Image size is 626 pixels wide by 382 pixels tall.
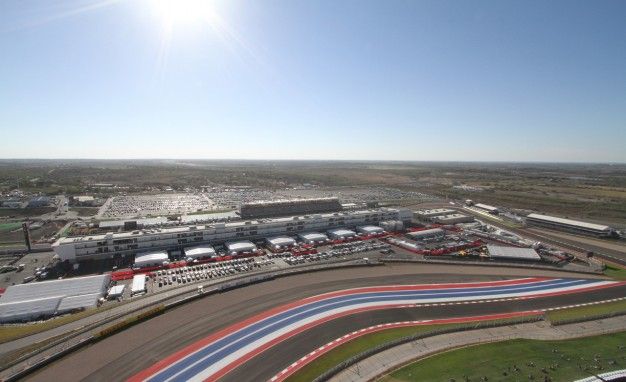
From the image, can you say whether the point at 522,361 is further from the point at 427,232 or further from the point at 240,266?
the point at 427,232

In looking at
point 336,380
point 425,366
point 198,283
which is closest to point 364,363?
point 336,380

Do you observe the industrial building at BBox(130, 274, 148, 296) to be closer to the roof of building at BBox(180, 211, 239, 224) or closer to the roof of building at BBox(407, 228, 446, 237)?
the roof of building at BBox(180, 211, 239, 224)

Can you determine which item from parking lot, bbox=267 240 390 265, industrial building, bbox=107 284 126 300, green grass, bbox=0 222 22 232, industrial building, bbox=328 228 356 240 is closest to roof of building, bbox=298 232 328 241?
industrial building, bbox=328 228 356 240

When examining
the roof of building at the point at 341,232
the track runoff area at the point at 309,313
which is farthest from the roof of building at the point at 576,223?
the roof of building at the point at 341,232

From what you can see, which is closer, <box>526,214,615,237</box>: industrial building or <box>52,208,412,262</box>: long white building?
<box>52,208,412,262</box>: long white building

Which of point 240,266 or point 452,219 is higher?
point 452,219

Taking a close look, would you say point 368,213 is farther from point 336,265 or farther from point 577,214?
point 577,214

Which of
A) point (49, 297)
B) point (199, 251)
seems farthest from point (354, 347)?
point (49, 297)
